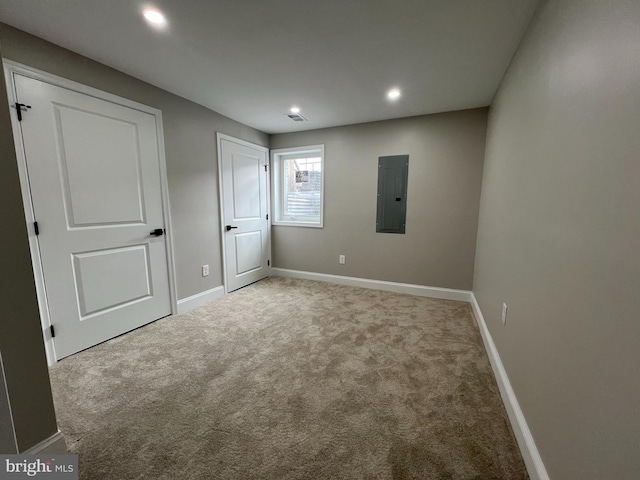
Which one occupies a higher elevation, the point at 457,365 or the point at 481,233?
the point at 481,233

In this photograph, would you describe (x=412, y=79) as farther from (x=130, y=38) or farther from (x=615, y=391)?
(x=615, y=391)

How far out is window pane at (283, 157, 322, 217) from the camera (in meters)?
4.00

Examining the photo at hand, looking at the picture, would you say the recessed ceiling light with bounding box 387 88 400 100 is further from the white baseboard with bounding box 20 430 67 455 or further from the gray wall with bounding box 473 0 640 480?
the white baseboard with bounding box 20 430 67 455

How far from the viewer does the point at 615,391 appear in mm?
692

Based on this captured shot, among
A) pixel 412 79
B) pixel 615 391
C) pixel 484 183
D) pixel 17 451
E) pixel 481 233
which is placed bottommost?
pixel 17 451

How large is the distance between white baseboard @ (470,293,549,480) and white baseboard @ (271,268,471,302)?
1.19 metres

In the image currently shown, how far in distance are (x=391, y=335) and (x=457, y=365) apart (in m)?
0.60

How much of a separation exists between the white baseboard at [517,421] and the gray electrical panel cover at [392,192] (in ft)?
5.77

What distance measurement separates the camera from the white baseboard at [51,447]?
112cm

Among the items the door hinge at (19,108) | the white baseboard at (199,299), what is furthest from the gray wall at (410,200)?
the door hinge at (19,108)

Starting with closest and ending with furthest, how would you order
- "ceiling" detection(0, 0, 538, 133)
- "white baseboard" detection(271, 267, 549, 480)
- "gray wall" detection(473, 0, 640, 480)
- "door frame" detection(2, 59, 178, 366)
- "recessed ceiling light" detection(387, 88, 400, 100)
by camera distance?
"gray wall" detection(473, 0, 640, 480)
"white baseboard" detection(271, 267, 549, 480)
"ceiling" detection(0, 0, 538, 133)
"door frame" detection(2, 59, 178, 366)
"recessed ceiling light" detection(387, 88, 400, 100)

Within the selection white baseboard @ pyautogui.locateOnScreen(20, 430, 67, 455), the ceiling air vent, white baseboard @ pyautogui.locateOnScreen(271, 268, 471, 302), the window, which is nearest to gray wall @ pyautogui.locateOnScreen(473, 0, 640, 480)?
white baseboard @ pyautogui.locateOnScreen(271, 268, 471, 302)

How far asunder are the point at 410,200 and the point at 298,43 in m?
2.27

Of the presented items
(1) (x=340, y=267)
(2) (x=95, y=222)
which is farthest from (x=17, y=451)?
(1) (x=340, y=267)
